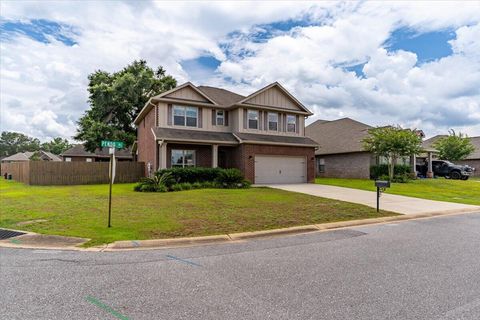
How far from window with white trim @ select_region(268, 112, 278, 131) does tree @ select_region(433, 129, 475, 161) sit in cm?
2624

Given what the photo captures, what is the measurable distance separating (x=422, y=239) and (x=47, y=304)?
24.7 ft

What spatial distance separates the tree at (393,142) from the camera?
24953 millimetres

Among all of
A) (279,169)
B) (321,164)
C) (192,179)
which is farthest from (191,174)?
(321,164)

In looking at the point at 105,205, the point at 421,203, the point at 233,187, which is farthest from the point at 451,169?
the point at 105,205

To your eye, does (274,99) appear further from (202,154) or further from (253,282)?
(253,282)

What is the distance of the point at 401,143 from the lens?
81.7ft

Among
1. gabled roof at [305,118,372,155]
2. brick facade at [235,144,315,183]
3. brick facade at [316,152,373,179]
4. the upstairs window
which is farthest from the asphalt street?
gabled roof at [305,118,372,155]

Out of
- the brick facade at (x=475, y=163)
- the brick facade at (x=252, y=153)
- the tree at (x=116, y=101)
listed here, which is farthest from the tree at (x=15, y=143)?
the brick facade at (x=475, y=163)

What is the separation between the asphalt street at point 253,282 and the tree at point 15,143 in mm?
110988

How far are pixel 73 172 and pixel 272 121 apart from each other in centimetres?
1473

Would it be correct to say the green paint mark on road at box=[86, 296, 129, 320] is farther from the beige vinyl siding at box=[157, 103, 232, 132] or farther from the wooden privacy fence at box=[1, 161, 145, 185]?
the wooden privacy fence at box=[1, 161, 145, 185]

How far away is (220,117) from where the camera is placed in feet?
77.7

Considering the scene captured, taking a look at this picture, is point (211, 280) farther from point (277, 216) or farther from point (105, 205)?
point (105, 205)

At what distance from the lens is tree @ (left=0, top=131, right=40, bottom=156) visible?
100269mm
